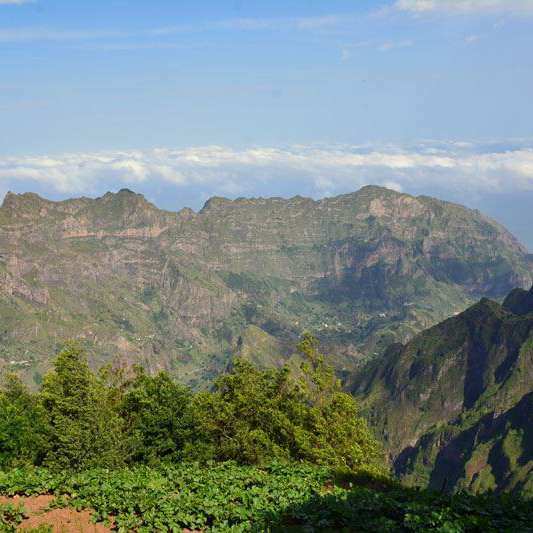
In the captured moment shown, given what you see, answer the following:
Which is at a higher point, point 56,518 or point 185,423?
point 56,518

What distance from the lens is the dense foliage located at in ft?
157

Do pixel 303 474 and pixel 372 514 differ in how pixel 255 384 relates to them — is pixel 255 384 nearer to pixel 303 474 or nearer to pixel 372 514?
pixel 303 474

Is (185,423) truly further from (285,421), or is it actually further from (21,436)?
(21,436)

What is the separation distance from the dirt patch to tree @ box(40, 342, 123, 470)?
57.3 feet

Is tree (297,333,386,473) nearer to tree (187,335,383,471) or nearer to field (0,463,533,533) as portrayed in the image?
tree (187,335,383,471)

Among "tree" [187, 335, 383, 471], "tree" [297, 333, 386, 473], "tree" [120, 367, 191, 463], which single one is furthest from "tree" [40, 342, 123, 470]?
"tree" [297, 333, 386, 473]

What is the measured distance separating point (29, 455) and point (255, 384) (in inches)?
886

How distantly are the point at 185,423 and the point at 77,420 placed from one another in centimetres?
966

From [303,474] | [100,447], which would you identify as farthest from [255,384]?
[303,474]

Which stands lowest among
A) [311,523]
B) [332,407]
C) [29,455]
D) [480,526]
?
[29,455]

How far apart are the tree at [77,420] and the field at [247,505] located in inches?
584

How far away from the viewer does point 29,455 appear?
158ft

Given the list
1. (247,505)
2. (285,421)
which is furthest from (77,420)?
(247,505)

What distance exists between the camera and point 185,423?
55.3 m
